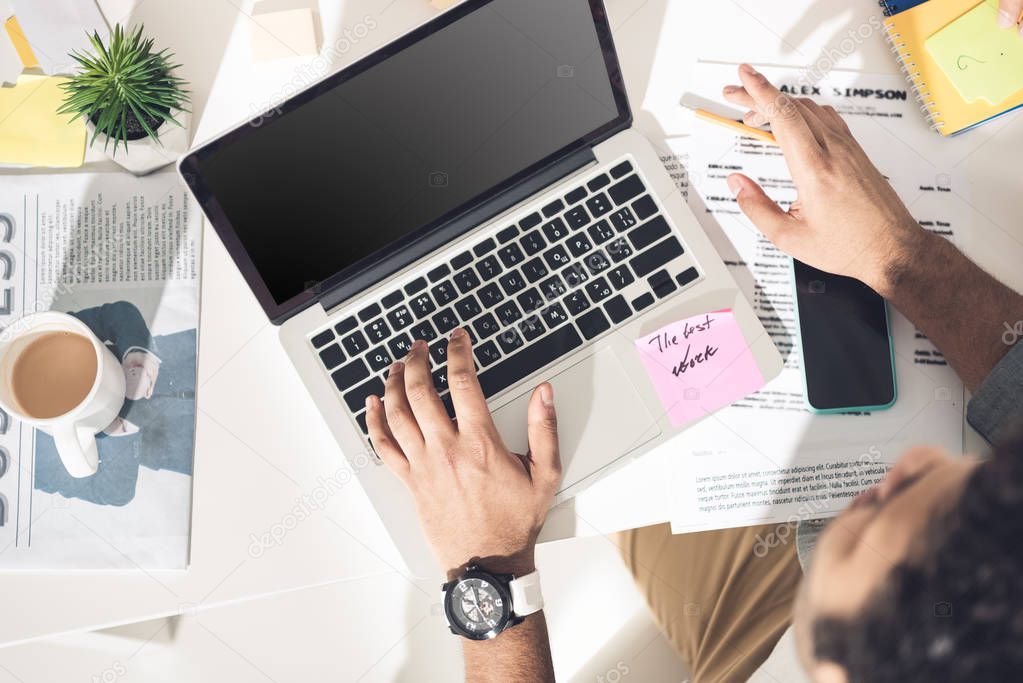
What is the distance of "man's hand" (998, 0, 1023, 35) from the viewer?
771 millimetres

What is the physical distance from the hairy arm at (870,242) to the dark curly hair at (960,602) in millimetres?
339

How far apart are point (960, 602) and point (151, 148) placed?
32.6 inches

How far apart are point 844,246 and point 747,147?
0.53 feet

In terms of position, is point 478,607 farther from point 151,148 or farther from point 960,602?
point 151,148

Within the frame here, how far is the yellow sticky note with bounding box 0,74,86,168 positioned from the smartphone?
85cm

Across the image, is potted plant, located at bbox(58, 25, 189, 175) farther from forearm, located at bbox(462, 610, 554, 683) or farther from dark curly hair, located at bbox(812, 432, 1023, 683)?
dark curly hair, located at bbox(812, 432, 1023, 683)

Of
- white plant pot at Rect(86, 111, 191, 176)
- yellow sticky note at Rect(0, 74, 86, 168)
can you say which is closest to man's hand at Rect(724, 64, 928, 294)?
white plant pot at Rect(86, 111, 191, 176)

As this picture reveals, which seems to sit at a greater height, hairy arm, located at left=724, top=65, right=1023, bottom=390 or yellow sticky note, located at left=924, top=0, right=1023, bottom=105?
yellow sticky note, located at left=924, top=0, right=1023, bottom=105

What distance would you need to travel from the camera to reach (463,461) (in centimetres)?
71

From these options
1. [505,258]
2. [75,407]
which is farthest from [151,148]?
[505,258]

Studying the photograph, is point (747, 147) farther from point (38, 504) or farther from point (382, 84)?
point (38, 504)

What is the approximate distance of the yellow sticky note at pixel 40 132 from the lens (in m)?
0.79

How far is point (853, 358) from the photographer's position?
30.0 inches

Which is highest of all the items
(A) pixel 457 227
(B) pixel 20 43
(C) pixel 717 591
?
(B) pixel 20 43
